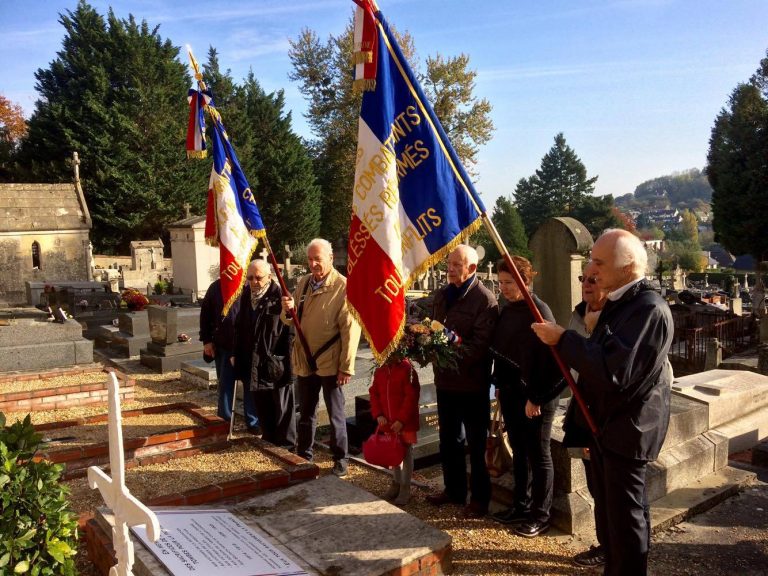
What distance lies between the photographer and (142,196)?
37.3m

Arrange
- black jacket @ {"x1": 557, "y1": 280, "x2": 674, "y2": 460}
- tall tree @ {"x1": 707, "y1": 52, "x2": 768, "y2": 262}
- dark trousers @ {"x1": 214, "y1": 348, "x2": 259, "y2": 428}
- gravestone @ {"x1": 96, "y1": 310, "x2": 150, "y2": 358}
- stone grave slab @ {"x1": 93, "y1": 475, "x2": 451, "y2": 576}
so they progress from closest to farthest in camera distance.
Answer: black jacket @ {"x1": 557, "y1": 280, "x2": 674, "y2": 460}
stone grave slab @ {"x1": 93, "y1": 475, "x2": 451, "y2": 576}
dark trousers @ {"x1": 214, "y1": 348, "x2": 259, "y2": 428}
gravestone @ {"x1": 96, "y1": 310, "x2": 150, "y2": 358}
tall tree @ {"x1": 707, "y1": 52, "x2": 768, "y2": 262}

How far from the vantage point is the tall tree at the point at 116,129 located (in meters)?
37.1

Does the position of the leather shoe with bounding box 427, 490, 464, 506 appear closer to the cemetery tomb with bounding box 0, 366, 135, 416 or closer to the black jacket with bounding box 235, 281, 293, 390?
the black jacket with bounding box 235, 281, 293, 390

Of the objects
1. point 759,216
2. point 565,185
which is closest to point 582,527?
point 759,216

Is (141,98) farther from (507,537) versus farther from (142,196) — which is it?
(507,537)

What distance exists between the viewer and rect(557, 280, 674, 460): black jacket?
122 inches

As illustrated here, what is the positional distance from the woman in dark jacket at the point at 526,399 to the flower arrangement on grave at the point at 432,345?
34 centimetres

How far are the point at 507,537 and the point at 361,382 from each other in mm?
4795

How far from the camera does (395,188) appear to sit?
171 inches

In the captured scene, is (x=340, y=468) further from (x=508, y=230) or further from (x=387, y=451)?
(x=508, y=230)

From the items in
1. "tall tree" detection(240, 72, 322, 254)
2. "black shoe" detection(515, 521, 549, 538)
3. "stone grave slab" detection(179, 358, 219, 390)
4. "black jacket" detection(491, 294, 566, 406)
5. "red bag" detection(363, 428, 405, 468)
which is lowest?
"black shoe" detection(515, 521, 549, 538)

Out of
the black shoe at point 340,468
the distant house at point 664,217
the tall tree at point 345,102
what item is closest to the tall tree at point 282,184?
the tall tree at point 345,102

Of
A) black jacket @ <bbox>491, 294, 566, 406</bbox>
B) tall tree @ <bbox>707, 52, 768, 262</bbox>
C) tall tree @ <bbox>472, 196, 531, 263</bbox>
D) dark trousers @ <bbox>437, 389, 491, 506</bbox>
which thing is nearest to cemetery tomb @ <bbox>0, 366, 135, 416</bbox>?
dark trousers @ <bbox>437, 389, 491, 506</bbox>

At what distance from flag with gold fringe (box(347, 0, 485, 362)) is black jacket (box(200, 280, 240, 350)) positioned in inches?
132
